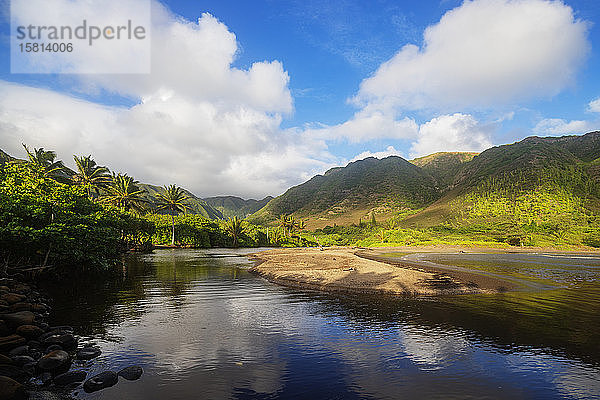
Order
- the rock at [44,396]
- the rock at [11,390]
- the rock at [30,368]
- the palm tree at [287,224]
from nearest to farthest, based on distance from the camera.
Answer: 1. the rock at [11,390]
2. the rock at [44,396]
3. the rock at [30,368]
4. the palm tree at [287,224]

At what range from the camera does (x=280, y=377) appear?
1282 centimetres

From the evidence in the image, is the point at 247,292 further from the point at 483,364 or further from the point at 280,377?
the point at 483,364

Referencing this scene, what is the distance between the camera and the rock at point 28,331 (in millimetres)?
14805

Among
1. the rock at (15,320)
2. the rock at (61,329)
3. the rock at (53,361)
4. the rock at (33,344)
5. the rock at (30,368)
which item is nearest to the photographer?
the rock at (30,368)

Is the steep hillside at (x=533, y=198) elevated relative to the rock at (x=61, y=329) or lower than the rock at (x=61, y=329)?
elevated

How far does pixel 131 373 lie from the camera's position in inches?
487

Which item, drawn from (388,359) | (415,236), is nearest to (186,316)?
(388,359)

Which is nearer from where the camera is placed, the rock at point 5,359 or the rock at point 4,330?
the rock at point 5,359

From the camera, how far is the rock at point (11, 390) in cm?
973

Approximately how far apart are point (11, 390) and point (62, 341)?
509cm

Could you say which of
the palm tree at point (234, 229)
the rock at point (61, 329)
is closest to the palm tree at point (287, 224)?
the palm tree at point (234, 229)

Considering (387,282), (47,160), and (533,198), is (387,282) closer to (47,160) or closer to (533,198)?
(47,160)

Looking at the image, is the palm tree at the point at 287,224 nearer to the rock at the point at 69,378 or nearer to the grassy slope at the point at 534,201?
the grassy slope at the point at 534,201

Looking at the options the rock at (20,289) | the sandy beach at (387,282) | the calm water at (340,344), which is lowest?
the sandy beach at (387,282)
